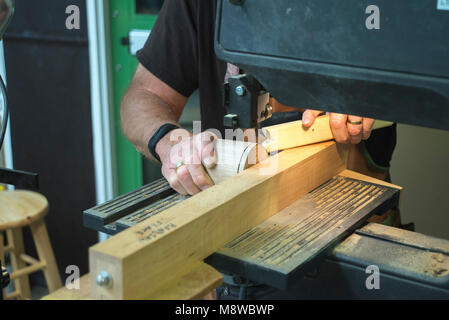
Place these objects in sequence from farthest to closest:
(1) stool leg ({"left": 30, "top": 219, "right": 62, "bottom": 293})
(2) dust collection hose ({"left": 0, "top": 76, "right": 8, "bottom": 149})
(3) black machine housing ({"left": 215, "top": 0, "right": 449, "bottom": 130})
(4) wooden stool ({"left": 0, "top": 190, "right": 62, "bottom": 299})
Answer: (1) stool leg ({"left": 30, "top": 219, "right": 62, "bottom": 293}), (4) wooden stool ({"left": 0, "top": 190, "right": 62, "bottom": 299}), (2) dust collection hose ({"left": 0, "top": 76, "right": 8, "bottom": 149}), (3) black machine housing ({"left": 215, "top": 0, "right": 449, "bottom": 130})

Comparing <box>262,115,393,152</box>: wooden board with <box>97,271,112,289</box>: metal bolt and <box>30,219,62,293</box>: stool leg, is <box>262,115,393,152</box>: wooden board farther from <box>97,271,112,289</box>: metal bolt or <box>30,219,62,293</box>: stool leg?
<box>30,219,62,293</box>: stool leg

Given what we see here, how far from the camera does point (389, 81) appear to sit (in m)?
0.74

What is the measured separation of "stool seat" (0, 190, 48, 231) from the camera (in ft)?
8.12

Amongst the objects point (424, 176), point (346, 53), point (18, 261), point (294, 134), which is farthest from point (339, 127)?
point (18, 261)

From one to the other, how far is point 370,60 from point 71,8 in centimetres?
242

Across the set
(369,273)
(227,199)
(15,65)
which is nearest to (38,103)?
(15,65)

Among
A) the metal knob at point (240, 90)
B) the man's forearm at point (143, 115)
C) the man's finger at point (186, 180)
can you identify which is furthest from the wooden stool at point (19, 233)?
the metal knob at point (240, 90)

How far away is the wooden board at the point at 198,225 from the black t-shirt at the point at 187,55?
0.58 meters

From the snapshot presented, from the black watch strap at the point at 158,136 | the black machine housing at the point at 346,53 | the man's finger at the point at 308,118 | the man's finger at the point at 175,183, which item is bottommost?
the man's finger at the point at 175,183

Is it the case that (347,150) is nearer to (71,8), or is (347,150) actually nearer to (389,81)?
(389,81)

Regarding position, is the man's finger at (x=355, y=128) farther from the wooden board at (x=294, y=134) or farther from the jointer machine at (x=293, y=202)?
the jointer machine at (x=293, y=202)

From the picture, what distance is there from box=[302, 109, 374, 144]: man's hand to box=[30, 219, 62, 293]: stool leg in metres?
1.88

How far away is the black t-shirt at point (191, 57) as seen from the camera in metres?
1.69

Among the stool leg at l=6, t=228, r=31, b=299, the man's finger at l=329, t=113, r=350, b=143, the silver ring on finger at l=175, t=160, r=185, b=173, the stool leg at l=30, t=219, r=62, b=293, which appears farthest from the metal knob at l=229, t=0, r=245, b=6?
the stool leg at l=6, t=228, r=31, b=299
